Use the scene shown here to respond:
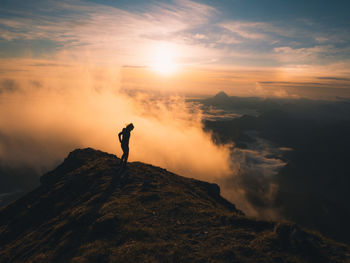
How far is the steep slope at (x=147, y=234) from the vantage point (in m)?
9.43

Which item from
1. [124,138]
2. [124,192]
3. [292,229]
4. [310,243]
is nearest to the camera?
[310,243]

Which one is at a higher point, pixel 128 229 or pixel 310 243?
pixel 310 243

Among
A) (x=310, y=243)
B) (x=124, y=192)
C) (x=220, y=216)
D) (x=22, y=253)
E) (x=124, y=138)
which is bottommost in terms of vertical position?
(x=22, y=253)

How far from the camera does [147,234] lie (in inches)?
454

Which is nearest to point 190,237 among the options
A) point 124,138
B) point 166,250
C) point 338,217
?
point 166,250

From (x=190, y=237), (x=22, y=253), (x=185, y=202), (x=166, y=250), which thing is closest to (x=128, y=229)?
(x=166, y=250)

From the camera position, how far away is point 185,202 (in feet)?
53.6

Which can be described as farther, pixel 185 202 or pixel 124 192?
pixel 124 192

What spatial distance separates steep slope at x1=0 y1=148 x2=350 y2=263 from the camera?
9430 millimetres

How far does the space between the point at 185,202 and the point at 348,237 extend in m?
239

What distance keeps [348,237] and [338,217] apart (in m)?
29.2

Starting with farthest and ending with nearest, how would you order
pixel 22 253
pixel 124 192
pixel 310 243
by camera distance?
pixel 124 192 < pixel 22 253 < pixel 310 243

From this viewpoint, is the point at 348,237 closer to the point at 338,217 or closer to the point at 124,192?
the point at 338,217

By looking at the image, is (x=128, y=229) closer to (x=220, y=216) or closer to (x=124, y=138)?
(x=220, y=216)
